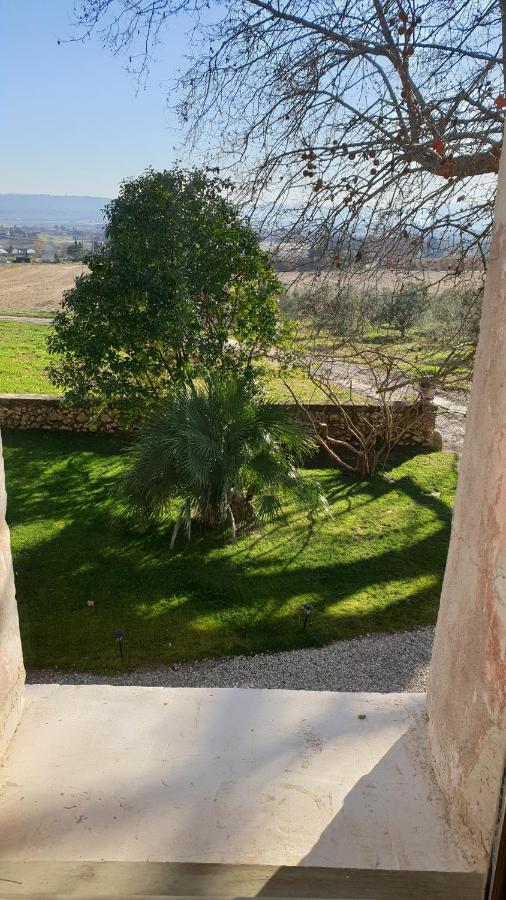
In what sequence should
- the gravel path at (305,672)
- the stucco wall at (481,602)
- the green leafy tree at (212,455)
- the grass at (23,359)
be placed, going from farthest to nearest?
the grass at (23,359) → the green leafy tree at (212,455) → the gravel path at (305,672) → the stucco wall at (481,602)

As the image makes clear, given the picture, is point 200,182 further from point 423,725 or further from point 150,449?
point 423,725

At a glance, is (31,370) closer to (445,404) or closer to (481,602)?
(445,404)

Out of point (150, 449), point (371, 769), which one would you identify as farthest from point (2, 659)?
point (150, 449)

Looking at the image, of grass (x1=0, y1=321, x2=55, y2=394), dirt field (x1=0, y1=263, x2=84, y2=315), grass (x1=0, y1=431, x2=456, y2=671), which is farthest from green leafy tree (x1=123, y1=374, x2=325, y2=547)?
dirt field (x1=0, y1=263, x2=84, y2=315)

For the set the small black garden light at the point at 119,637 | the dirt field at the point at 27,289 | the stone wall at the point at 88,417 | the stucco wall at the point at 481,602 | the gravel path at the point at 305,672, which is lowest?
the gravel path at the point at 305,672

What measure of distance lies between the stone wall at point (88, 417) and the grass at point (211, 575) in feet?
4.53

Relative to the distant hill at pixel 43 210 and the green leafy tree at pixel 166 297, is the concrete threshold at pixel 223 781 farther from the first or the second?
the distant hill at pixel 43 210

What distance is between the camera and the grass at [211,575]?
5012 millimetres

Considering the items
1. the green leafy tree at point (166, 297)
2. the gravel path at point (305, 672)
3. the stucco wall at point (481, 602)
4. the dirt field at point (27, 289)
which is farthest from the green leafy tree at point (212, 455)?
the dirt field at point (27, 289)

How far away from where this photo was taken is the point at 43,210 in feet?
45.1

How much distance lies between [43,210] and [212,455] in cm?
1048

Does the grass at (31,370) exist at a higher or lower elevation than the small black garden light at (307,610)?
higher

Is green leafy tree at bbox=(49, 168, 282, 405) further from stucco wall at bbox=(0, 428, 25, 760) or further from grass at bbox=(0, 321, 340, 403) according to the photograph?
stucco wall at bbox=(0, 428, 25, 760)

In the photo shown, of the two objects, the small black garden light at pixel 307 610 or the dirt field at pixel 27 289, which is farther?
the dirt field at pixel 27 289
